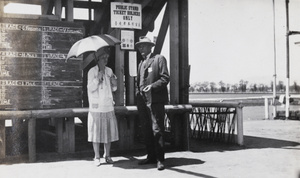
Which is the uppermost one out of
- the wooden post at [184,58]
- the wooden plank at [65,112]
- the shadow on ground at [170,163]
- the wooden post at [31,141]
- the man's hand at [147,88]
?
the wooden post at [184,58]

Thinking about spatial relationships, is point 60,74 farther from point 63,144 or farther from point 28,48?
point 63,144

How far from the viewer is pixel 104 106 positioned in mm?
6664

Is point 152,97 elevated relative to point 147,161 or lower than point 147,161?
elevated

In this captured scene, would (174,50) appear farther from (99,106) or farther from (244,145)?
(244,145)

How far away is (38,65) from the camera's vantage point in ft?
23.6

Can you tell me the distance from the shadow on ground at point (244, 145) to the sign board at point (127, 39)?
2627mm

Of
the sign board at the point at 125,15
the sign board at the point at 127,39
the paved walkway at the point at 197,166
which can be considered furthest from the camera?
the sign board at the point at 127,39

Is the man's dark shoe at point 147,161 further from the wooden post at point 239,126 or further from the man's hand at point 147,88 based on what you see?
the wooden post at point 239,126

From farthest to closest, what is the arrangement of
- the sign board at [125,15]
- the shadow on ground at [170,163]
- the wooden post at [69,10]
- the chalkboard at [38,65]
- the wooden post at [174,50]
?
1. the wooden post at [174,50]
2. the sign board at [125,15]
3. the wooden post at [69,10]
4. the chalkboard at [38,65]
5. the shadow on ground at [170,163]

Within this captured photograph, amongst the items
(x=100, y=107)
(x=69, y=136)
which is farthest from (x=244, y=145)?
(x=69, y=136)

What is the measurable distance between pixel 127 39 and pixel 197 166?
3.06 meters

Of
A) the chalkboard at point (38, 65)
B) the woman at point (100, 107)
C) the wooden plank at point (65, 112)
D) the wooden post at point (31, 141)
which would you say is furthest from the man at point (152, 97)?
the wooden post at point (31, 141)

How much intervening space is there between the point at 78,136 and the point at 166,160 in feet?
14.8

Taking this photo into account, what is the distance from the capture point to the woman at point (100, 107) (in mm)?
6645
